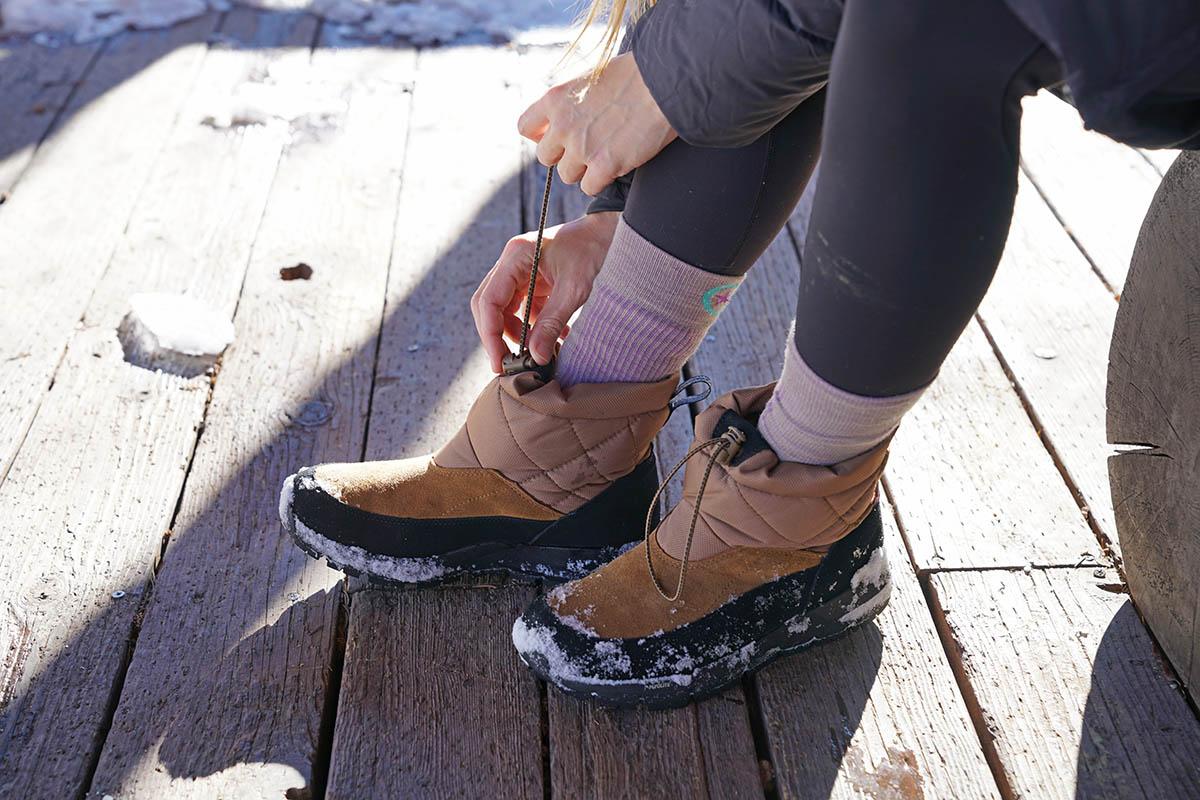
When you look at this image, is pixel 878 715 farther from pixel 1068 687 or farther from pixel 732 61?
pixel 732 61

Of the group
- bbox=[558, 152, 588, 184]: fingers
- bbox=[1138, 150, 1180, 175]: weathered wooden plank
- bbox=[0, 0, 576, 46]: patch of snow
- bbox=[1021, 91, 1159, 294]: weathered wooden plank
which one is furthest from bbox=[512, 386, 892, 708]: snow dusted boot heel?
bbox=[0, 0, 576, 46]: patch of snow

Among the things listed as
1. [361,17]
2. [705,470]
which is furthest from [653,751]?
[361,17]

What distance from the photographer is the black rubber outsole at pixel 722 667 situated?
91 centimetres

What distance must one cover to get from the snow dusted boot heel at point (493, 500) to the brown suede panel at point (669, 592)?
0.10 metres

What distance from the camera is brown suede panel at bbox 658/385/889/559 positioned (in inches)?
33.6

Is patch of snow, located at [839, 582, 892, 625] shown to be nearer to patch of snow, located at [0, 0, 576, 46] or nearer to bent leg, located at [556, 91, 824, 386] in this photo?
bent leg, located at [556, 91, 824, 386]

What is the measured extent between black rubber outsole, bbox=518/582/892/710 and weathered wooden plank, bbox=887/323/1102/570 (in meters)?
0.16

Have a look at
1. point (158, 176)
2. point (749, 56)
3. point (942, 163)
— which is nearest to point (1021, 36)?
point (942, 163)

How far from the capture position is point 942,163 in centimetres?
66

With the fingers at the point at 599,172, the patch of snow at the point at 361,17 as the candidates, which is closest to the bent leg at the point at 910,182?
the fingers at the point at 599,172

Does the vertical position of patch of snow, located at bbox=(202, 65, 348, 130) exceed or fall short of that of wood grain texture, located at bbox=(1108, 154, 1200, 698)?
it falls short

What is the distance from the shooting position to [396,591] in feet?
3.41

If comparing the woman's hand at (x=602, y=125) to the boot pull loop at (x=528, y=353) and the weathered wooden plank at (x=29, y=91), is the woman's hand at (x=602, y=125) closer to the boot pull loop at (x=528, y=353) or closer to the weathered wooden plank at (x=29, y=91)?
the boot pull loop at (x=528, y=353)

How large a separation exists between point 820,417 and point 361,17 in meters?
1.93
